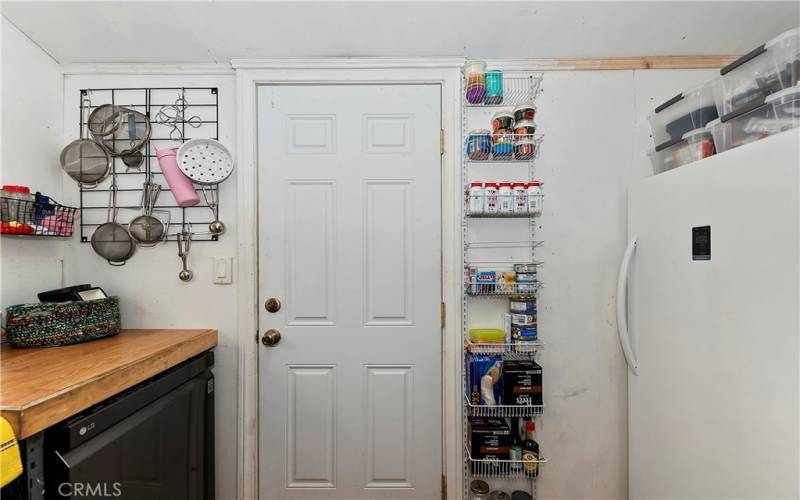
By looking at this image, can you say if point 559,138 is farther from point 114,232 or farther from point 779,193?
point 114,232

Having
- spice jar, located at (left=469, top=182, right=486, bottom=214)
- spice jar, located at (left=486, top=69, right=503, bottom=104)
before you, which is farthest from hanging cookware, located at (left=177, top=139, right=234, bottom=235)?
spice jar, located at (left=486, top=69, right=503, bottom=104)

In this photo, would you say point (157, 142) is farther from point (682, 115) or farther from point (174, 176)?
point (682, 115)

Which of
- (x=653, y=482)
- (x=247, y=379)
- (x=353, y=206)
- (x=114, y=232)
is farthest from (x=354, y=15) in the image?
(x=653, y=482)

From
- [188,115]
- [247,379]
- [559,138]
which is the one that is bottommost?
[247,379]

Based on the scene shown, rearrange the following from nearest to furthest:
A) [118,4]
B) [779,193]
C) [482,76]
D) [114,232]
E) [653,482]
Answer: [779,193] < [118,4] < [653,482] < [482,76] < [114,232]

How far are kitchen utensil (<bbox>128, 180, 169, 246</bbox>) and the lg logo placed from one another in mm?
971

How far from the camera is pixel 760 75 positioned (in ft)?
3.57

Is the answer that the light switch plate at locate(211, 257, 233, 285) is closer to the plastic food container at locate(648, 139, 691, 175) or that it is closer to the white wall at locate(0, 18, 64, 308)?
the white wall at locate(0, 18, 64, 308)

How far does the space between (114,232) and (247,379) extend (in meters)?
0.91

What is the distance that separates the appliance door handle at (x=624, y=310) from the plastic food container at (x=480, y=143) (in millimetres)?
720

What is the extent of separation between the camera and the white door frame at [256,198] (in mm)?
1560

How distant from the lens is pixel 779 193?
0.89 metres

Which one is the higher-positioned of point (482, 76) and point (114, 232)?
point (482, 76)

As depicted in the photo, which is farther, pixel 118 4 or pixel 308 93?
pixel 308 93
